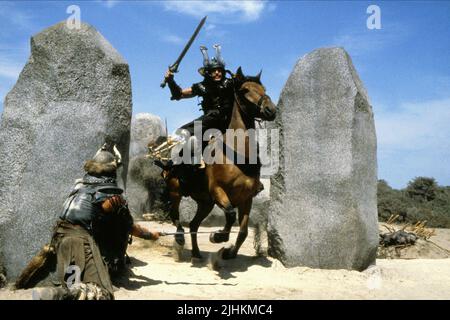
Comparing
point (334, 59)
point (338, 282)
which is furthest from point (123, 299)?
point (334, 59)

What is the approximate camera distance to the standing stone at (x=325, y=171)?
6797 millimetres

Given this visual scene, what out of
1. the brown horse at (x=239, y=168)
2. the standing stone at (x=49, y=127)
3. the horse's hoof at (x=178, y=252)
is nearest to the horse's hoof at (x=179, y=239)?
the horse's hoof at (x=178, y=252)

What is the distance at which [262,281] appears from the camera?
6281 mm

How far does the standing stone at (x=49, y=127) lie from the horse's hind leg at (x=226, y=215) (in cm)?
170

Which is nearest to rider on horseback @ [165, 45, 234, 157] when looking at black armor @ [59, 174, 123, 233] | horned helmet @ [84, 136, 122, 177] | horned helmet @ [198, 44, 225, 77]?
horned helmet @ [198, 44, 225, 77]

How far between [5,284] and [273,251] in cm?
388

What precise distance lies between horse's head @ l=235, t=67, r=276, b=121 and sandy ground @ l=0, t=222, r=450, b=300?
228cm

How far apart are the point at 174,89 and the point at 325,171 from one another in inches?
111

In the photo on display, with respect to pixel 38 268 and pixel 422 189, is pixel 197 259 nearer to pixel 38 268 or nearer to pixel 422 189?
pixel 38 268

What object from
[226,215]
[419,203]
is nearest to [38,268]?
[226,215]

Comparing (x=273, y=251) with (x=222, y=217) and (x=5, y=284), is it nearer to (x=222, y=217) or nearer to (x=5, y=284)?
(x=5, y=284)

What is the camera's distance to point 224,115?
718 cm

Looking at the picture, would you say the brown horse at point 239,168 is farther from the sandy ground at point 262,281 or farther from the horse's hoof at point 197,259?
the horse's hoof at point 197,259

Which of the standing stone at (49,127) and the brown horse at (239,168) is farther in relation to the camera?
the brown horse at (239,168)
